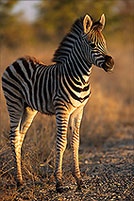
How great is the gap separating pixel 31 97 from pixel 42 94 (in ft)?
0.70

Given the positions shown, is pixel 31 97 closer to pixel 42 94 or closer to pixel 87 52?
pixel 42 94

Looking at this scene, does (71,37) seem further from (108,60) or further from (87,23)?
(108,60)

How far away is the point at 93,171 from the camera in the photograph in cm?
508

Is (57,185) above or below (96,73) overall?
below

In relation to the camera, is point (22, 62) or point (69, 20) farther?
point (69, 20)

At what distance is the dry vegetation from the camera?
421cm

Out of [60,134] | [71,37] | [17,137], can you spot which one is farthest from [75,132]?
[71,37]

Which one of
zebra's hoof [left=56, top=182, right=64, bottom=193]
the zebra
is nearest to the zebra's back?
the zebra

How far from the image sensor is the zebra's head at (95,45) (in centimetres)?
385

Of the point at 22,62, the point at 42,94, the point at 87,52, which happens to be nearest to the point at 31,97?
the point at 42,94

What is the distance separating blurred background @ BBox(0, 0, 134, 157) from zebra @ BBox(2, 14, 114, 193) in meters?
0.61

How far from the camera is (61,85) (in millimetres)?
4215

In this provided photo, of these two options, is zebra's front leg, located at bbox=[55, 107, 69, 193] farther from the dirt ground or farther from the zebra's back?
the zebra's back

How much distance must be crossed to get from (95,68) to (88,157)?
8847 millimetres
